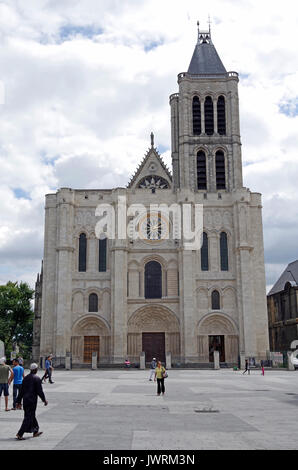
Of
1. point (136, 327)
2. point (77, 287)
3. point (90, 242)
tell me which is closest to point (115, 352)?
point (136, 327)

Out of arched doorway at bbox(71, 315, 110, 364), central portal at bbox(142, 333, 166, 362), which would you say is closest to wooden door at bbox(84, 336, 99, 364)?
arched doorway at bbox(71, 315, 110, 364)

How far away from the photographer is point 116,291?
137 feet

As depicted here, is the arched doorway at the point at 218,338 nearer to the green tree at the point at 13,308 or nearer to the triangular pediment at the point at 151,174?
the triangular pediment at the point at 151,174

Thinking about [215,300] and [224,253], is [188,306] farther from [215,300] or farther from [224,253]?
[224,253]

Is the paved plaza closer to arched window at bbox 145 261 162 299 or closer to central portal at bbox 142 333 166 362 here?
central portal at bbox 142 333 166 362

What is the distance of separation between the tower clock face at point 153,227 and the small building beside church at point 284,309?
60.4 feet

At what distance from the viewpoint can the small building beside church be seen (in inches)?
2108

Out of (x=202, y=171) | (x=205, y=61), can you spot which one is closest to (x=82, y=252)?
(x=202, y=171)

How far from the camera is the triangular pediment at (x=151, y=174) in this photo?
50500mm

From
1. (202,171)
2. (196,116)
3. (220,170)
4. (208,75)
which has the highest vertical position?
(208,75)

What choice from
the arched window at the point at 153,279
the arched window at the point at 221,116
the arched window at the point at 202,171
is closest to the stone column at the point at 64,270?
the arched window at the point at 153,279

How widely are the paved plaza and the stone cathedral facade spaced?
76.5ft

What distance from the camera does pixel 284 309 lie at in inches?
2229

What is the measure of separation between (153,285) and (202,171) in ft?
40.2
